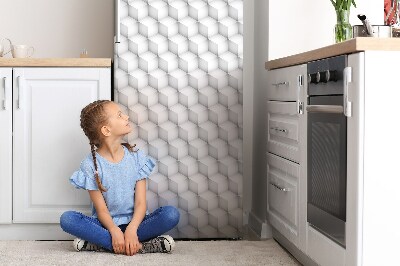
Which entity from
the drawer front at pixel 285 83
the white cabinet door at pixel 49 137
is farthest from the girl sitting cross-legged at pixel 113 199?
the drawer front at pixel 285 83

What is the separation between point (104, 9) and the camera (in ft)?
14.2

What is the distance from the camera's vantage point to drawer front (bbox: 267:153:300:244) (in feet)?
10.6

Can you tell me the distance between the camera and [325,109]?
2.73 m

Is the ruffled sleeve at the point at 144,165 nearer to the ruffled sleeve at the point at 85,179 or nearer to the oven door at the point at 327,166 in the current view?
the ruffled sleeve at the point at 85,179

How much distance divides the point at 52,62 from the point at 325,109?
1596 millimetres

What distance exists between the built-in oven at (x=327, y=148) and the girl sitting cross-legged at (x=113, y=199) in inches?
34.4

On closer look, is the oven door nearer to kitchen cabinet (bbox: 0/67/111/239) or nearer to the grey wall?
kitchen cabinet (bbox: 0/67/111/239)

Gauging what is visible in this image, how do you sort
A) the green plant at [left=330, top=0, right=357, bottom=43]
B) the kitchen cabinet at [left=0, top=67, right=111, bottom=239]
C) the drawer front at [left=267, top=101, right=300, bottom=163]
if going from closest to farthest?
the drawer front at [left=267, top=101, right=300, bottom=163]
the green plant at [left=330, top=0, right=357, bottom=43]
the kitchen cabinet at [left=0, top=67, right=111, bottom=239]

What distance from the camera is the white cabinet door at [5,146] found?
3760 millimetres

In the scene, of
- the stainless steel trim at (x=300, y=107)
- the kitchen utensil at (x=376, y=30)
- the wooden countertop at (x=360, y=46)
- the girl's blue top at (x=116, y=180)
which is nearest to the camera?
the wooden countertop at (x=360, y=46)

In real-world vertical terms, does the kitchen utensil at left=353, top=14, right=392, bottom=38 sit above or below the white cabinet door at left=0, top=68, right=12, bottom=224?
above

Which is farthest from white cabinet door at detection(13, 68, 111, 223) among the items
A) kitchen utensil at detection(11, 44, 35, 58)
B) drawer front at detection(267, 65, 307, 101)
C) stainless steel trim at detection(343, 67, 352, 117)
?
stainless steel trim at detection(343, 67, 352, 117)

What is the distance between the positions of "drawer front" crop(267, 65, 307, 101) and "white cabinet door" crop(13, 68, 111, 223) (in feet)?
2.68

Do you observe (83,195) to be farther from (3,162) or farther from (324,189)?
(324,189)
